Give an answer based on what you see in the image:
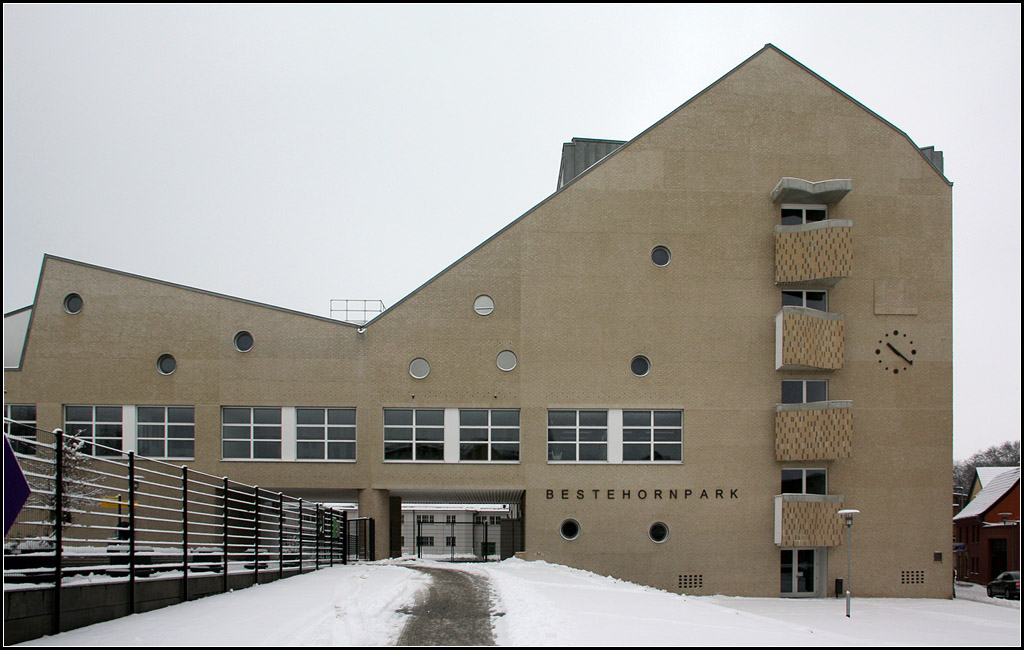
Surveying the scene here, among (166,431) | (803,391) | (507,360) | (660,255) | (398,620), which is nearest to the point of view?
(398,620)

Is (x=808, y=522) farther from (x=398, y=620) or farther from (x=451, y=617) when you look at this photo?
(x=398, y=620)

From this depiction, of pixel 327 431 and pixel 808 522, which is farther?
pixel 327 431

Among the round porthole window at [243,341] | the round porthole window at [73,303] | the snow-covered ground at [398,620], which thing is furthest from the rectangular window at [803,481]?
the round porthole window at [73,303]

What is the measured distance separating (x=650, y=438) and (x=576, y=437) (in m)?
2.67

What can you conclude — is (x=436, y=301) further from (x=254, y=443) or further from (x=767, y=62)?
(x=767, y=62)

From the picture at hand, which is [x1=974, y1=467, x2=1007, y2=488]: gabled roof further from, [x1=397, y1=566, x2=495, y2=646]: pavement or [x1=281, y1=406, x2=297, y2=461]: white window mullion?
[x1=397, y1=566, x2=495, y2=646]: pavement

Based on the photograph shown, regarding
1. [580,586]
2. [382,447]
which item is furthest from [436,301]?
[580,586]

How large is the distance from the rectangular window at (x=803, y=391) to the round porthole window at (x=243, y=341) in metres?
19.4

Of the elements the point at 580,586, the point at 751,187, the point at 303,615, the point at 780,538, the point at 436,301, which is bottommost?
the point at 780,538

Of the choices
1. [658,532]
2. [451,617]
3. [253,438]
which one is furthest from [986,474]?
[451,617]

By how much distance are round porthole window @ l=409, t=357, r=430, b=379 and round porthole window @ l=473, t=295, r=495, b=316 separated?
2653mm

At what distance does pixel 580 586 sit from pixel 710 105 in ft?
70.9

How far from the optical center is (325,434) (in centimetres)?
3281

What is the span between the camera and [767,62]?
112 ft
